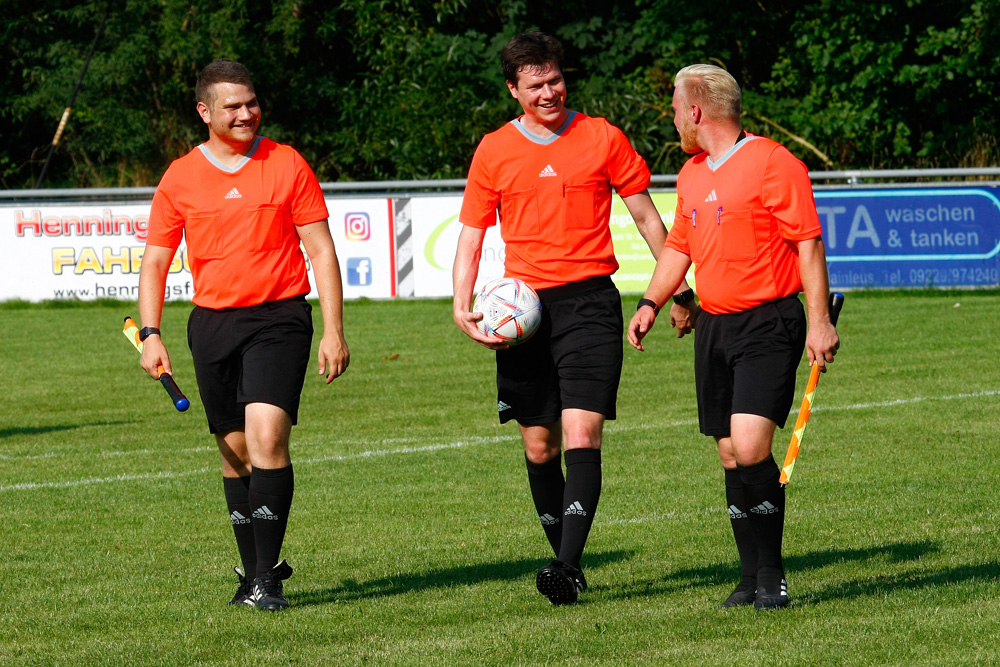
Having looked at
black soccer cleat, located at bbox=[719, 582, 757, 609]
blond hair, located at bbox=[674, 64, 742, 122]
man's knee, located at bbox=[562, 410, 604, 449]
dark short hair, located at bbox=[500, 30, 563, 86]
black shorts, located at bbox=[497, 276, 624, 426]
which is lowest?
black soccer cleat, located at bbox=[719, 582, 757, 609]

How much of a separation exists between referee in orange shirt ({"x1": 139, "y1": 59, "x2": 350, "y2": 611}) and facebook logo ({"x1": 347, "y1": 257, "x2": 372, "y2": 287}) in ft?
49.0

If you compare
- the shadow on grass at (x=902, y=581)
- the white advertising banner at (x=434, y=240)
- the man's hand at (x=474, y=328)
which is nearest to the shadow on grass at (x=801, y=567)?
the shadow on grass at (x=902, y=581)

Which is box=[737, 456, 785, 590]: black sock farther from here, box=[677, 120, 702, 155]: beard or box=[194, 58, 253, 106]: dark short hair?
box=[194, 58, 253, 106]: dark short hair

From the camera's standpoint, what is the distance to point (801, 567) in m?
6.39

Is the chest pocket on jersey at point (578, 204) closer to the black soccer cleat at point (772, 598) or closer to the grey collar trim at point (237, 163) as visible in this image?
the grey collar trim at point (237, 163)

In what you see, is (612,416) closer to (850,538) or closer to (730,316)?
(730,316)

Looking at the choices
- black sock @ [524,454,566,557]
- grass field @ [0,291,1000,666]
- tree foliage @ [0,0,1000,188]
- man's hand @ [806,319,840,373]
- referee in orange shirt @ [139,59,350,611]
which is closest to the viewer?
grass field @ [0,291,1000,666]

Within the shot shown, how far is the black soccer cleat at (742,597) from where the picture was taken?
5.61m

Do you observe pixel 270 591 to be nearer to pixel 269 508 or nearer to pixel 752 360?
pixel 269 508

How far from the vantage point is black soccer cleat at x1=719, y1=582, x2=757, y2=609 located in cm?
561

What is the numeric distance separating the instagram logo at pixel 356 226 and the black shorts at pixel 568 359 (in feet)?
48.3

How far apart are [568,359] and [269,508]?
4.43 feet

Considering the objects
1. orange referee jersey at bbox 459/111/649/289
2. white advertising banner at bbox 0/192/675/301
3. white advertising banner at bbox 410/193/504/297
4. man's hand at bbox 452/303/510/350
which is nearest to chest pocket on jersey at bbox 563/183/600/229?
orange referee jersey at bbox 459/111/649/289

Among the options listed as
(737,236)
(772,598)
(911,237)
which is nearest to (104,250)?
(911,237)
